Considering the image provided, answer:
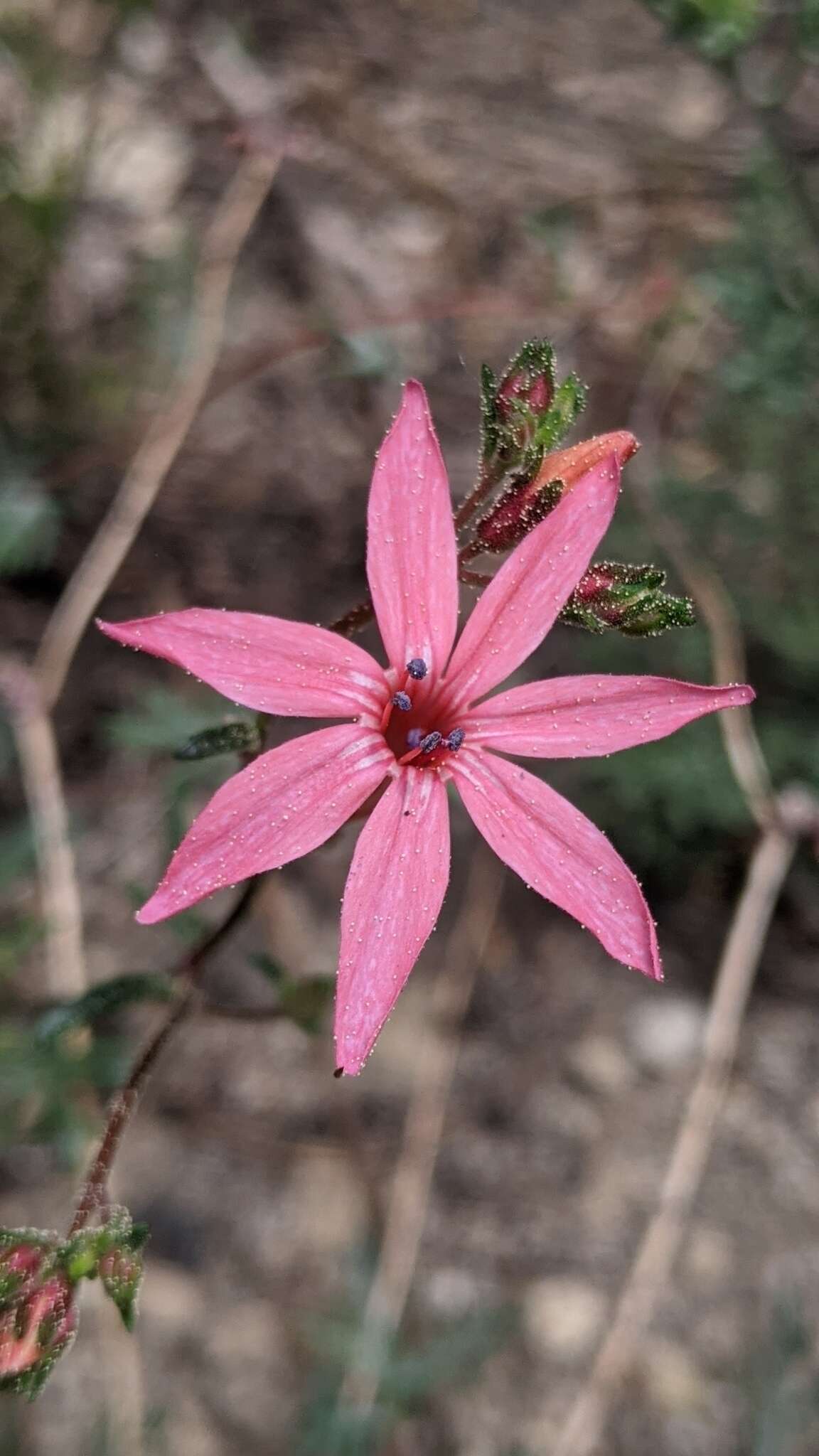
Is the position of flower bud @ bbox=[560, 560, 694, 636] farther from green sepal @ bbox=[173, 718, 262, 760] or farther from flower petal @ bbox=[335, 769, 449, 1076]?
green sepal @ bbox=[173, 718, 262, 760]

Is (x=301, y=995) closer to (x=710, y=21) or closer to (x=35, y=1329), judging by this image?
(x=35, y=1329)

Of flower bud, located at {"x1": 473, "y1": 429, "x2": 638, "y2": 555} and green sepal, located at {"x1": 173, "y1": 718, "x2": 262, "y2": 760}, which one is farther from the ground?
flower bud, located at {"x1": 473, "y1": 429, "x2": 638, "y2": 555}

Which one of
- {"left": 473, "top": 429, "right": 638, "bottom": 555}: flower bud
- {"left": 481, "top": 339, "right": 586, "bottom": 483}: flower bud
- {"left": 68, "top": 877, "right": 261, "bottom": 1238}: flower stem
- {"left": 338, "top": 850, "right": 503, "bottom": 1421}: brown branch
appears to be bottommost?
{"left": 338, "top": 850, "right": 503, "bottom": 1421}: brown branch

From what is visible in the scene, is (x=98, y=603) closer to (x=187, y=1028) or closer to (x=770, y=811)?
(x=187, y=1028)

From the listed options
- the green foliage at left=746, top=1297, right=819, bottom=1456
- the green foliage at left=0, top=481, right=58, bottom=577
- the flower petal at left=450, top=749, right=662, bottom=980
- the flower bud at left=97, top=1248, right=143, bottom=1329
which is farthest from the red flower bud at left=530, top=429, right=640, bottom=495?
the green foliage at left=746, top=1297, right=819, bottom=1456

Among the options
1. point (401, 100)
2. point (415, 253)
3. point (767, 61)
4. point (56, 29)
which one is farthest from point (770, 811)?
point (56, 29)

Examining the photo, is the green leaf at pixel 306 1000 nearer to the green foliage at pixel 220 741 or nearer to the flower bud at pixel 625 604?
the green foliage at pixel 220 741

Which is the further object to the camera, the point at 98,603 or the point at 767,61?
the point at 767,61
